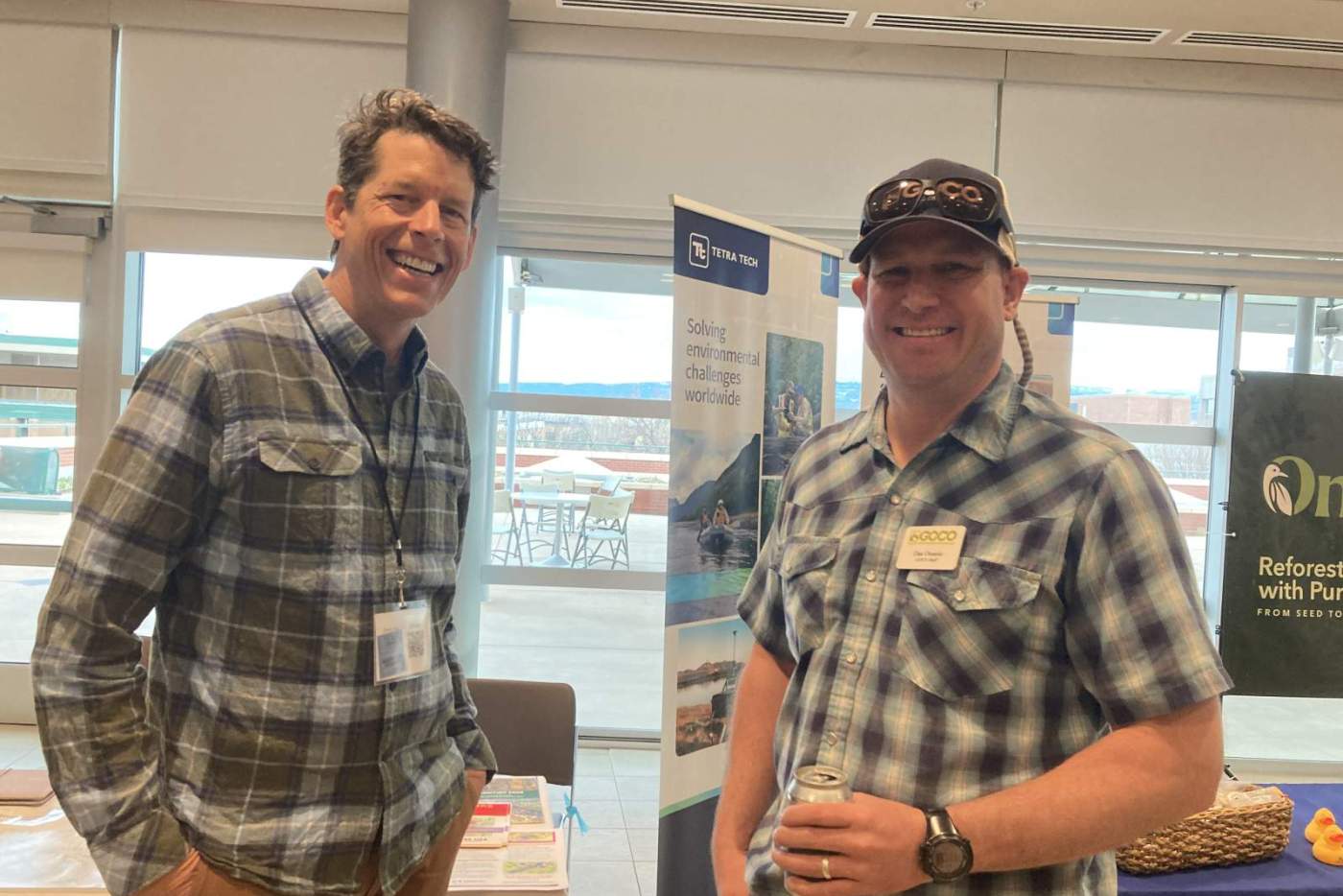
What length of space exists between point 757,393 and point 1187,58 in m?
3.43

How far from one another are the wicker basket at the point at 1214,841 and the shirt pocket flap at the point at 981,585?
1.28 meters

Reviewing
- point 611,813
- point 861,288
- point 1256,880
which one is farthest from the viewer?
point 611,813

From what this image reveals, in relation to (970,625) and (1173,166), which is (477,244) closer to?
(1173,166)

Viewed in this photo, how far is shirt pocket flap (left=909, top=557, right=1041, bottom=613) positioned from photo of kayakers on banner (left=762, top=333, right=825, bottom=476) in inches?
66.2

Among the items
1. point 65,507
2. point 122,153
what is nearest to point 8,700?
point 65,507

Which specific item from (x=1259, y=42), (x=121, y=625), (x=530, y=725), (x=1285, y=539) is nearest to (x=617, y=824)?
(x=530, y=725)

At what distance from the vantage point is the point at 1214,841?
6.60ft

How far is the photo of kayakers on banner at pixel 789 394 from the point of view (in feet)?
9.07

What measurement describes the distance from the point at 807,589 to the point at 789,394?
1676 mm

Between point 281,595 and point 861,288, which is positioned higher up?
point 861,288

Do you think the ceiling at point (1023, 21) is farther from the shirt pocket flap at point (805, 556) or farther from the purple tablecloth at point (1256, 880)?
the shirt pocket flap at point (805, 556)

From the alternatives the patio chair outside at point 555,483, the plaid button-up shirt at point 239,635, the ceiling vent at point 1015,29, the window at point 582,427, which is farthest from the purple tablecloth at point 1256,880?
the ceiling vent at point 1015,29

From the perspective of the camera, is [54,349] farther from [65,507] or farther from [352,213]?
[352,213]

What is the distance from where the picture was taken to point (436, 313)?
13.8 feet
